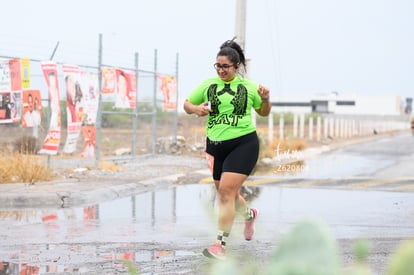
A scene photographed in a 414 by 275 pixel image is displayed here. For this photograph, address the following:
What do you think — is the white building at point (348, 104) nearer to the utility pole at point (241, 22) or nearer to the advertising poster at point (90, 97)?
the utility pole at point (241, 22)

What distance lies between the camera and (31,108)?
47.5 ft

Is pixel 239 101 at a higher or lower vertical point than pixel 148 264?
higher

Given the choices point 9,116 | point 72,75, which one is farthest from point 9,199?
point 72,75

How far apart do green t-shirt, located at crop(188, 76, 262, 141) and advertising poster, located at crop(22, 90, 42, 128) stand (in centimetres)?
765

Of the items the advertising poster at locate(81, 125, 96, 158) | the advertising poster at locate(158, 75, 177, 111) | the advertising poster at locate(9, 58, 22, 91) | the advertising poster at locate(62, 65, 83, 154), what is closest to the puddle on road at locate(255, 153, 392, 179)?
the advertising poster at locate(81, 125, 96, 158)

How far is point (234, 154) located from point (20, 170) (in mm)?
6788

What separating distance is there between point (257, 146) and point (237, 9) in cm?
1074

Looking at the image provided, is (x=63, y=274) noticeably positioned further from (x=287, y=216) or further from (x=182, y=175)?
(x=182, y=175)

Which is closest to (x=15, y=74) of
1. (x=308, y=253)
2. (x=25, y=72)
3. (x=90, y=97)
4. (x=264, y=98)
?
(x=25, y=72)

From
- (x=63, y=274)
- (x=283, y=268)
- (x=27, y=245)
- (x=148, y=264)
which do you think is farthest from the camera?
(x=27, y=245)

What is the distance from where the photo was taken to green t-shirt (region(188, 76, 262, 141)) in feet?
23.4

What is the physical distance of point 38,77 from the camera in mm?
16016

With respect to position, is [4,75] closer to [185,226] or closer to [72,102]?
[72,102]

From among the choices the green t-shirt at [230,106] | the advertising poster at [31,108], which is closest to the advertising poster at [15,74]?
the advertising poster at [31,108]
